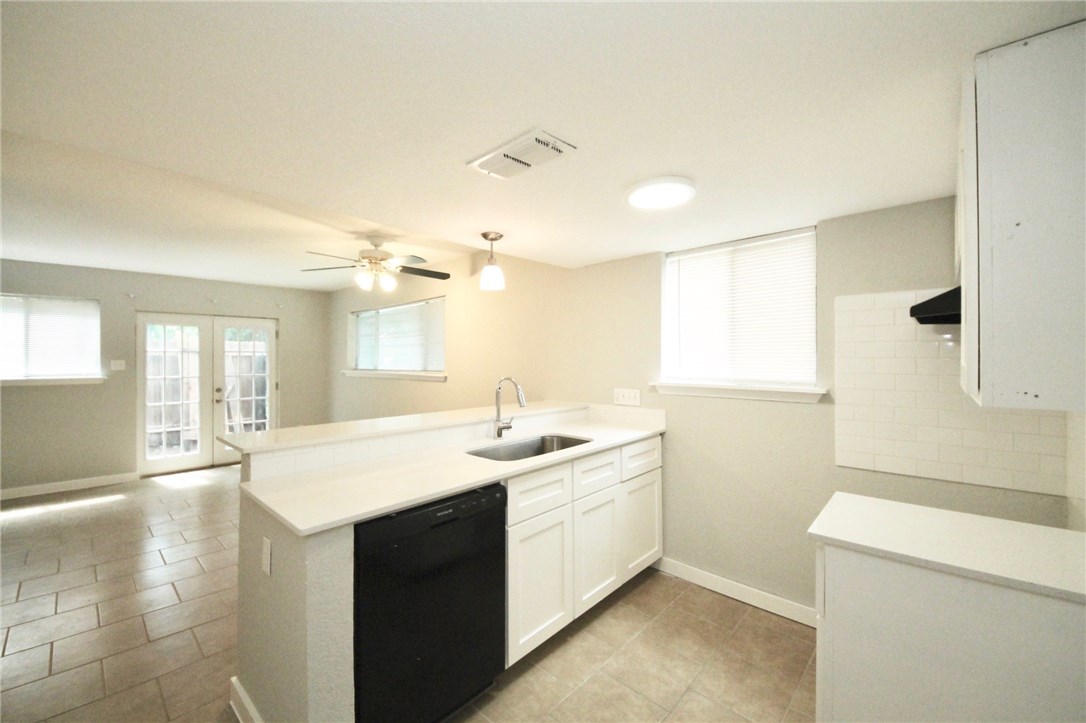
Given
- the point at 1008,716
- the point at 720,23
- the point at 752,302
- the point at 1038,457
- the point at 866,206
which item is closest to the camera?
the point at 720,23

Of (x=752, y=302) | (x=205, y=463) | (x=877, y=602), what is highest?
(x=752, y=302)

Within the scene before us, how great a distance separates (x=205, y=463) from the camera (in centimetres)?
538

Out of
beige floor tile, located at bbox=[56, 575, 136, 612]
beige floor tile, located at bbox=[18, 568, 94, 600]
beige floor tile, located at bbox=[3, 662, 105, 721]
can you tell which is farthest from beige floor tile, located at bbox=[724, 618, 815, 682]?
beige floor tile, located at bbox=[18, 568, 94, 600]

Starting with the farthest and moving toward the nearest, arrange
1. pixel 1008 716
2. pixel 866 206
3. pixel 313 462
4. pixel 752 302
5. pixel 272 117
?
pixel 752 302 < pixel 866 206 < pixel 313 462 < pixel 272 117 < pixel 1008 716

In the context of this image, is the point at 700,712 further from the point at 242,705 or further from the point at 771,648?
the point at 242,705

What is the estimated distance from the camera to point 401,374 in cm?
501

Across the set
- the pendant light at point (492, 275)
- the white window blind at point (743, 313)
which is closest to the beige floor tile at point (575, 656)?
the white window blind at point (743, 313)

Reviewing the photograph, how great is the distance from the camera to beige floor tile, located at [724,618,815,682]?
80.4 inches

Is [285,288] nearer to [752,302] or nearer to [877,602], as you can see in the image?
[752,302]

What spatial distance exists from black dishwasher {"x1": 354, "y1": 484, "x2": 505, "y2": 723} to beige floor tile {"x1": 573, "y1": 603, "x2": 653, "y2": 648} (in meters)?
0.66

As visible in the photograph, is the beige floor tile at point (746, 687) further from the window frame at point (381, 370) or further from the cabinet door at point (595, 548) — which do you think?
the window frame at point (381, 370)

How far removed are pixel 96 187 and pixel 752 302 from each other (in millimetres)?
3848

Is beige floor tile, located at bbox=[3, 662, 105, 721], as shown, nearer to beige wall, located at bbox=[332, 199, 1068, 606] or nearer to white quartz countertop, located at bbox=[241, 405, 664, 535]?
white quartz countertop, located at bbox=[241, 405, 664, 535]

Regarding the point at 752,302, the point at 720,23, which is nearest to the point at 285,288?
the point at 752,302
